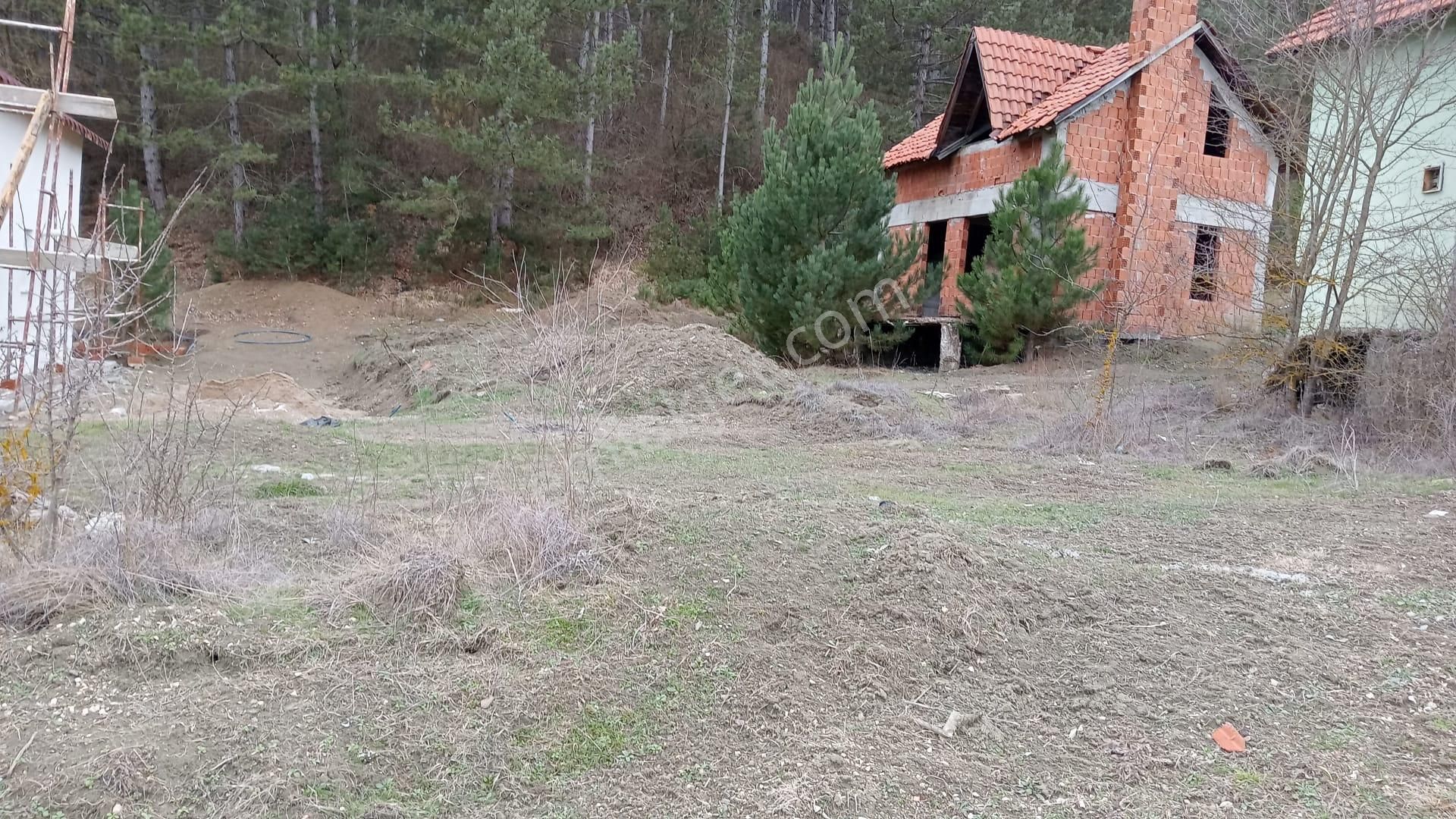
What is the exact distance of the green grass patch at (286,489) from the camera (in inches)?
259

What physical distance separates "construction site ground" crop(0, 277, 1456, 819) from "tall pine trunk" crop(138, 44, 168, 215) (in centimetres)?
1811

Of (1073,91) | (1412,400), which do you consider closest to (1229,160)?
(1073,91)

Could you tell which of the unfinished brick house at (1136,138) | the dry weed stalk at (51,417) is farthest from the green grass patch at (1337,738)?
the unfinished brick house at (1136,138)

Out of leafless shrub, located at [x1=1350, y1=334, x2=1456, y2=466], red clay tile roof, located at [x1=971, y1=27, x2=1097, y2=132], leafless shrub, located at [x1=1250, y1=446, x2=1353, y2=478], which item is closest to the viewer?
leafless shrub, located at [x1=1250, y1=446, x2=1353, y2=478]

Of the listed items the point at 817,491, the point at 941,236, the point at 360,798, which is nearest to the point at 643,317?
the point at 941,236

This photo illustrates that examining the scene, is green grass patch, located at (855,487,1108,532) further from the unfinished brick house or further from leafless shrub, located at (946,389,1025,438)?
the unfinished brick house

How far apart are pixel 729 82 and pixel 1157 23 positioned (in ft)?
40.2

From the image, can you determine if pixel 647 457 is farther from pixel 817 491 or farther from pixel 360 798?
pixel 360 798

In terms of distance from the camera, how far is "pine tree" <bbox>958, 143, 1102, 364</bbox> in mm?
14508

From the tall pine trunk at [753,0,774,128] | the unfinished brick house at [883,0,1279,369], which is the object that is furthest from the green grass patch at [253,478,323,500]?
the tall pine trunk at [753,0,774,128]

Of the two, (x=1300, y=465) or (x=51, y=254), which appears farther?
(x=1300, y=465)

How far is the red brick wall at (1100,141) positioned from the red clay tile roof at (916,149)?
10.4 ft

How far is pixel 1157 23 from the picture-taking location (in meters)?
16.0

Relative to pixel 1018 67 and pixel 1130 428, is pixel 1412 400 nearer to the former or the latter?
pixel 1130 428
